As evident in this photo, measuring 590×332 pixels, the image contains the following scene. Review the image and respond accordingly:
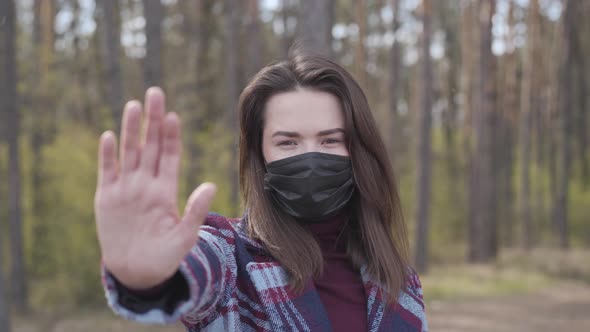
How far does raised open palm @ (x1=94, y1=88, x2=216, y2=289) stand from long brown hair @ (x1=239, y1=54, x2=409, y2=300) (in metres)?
0.58

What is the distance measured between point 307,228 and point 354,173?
9.1 inches

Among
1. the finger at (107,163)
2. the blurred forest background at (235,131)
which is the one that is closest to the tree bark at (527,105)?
the blurred forest background at (235,131)

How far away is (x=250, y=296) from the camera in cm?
203

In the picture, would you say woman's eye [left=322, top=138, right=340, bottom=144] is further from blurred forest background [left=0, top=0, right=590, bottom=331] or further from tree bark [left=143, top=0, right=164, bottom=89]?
tree bark [left=143, top=0, right=164, bottom=89]

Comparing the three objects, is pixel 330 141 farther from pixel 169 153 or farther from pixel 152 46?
pixel 152 46

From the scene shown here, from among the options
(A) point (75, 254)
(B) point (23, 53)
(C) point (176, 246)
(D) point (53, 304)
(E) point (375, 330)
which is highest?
(B) point (23, 53)

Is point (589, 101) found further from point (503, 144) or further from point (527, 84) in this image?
point (527, 84)

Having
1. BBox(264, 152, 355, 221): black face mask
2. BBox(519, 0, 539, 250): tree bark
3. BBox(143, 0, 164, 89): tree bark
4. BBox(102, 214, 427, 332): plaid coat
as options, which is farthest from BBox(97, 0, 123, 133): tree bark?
BBox(519, 0, 539, 250): tree bark

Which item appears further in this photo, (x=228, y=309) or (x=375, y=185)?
(x=375, y=185)

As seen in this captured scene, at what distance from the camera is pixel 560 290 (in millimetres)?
13500

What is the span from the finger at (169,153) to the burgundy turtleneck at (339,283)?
29.6 inches

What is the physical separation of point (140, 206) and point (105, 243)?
107 millimetres

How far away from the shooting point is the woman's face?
2152 millimetres

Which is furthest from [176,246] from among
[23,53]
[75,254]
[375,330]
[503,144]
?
[503,144]
